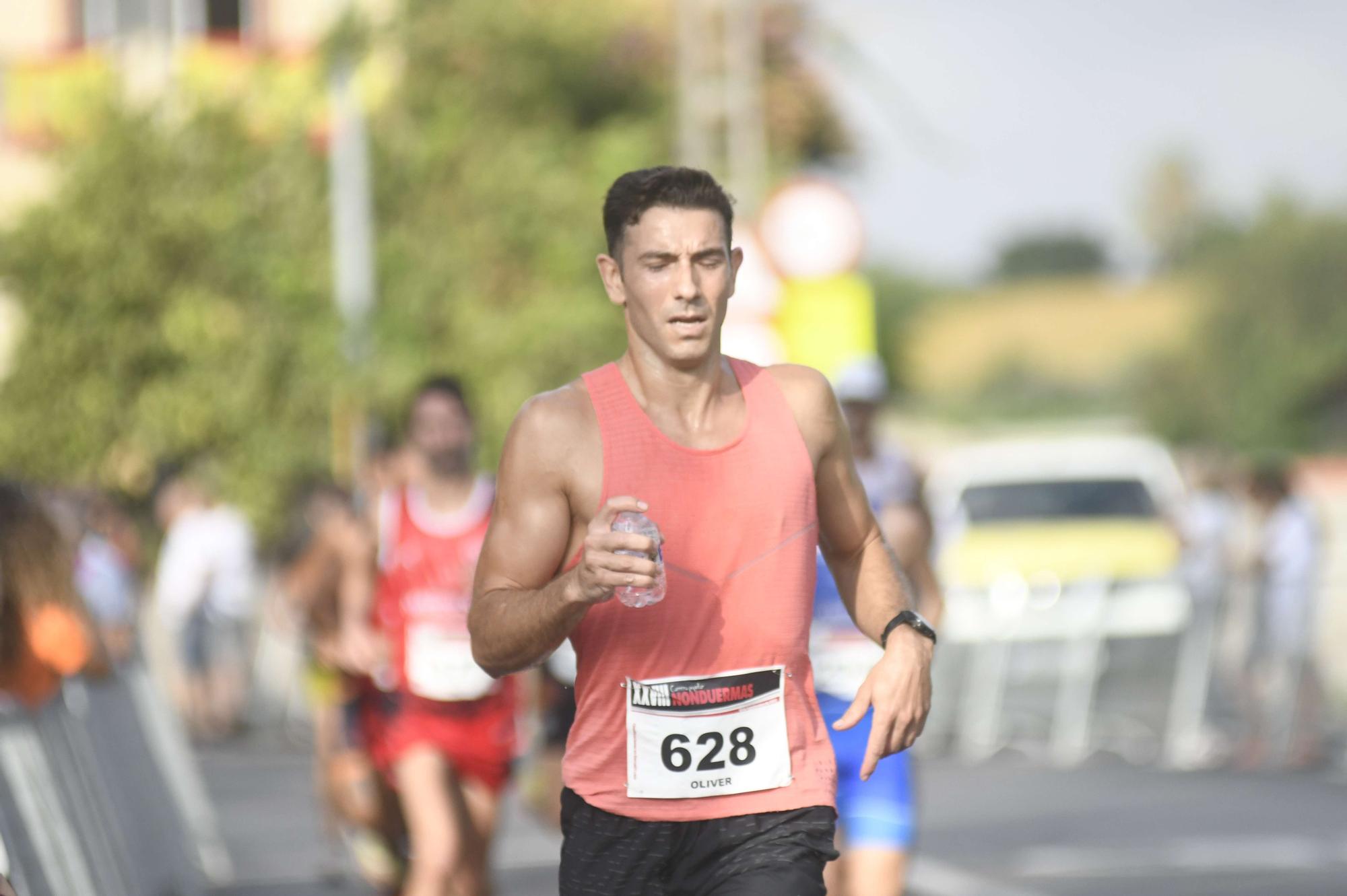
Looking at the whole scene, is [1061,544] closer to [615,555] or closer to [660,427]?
[660,427]

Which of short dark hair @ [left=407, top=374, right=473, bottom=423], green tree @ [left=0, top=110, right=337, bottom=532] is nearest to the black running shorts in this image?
short dark hair @ [left=407, top=374, right=473, bottom=423]

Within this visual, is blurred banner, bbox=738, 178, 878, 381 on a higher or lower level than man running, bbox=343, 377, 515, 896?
higher

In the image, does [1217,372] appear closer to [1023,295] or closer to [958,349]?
[958,349]

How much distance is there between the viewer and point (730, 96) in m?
27.1

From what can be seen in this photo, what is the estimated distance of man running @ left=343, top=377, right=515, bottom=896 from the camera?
7.76m

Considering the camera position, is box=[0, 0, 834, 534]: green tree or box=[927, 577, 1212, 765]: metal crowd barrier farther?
box=[0, 0, 834, 534]: green tree

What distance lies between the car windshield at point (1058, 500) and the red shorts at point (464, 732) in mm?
10410

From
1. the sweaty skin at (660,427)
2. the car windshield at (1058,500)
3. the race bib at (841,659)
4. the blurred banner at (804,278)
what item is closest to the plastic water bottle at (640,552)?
the sweaty skin at (660,427)

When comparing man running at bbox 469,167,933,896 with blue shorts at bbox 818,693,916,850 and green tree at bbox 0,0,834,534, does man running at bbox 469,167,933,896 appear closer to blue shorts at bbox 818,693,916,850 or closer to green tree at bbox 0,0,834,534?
blue shorts at bbox 818,693,916,850

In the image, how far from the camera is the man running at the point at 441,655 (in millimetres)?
7762

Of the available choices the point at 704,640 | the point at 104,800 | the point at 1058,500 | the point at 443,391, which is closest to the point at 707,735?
the point at 704,640

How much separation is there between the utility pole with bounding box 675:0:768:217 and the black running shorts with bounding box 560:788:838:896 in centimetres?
2050

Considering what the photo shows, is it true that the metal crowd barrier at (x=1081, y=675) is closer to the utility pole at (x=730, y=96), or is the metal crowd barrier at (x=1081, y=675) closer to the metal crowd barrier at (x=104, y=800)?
the metal crowd barrier at (x=104, y=800)

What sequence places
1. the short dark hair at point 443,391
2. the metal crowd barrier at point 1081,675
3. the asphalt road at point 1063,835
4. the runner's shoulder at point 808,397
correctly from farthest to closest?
the metal crowd barrier at point 1081,675 → the asphalt road at point 1063,835 → the short dark hair at point 443,391 → the runner's shoulder at point 808,397
